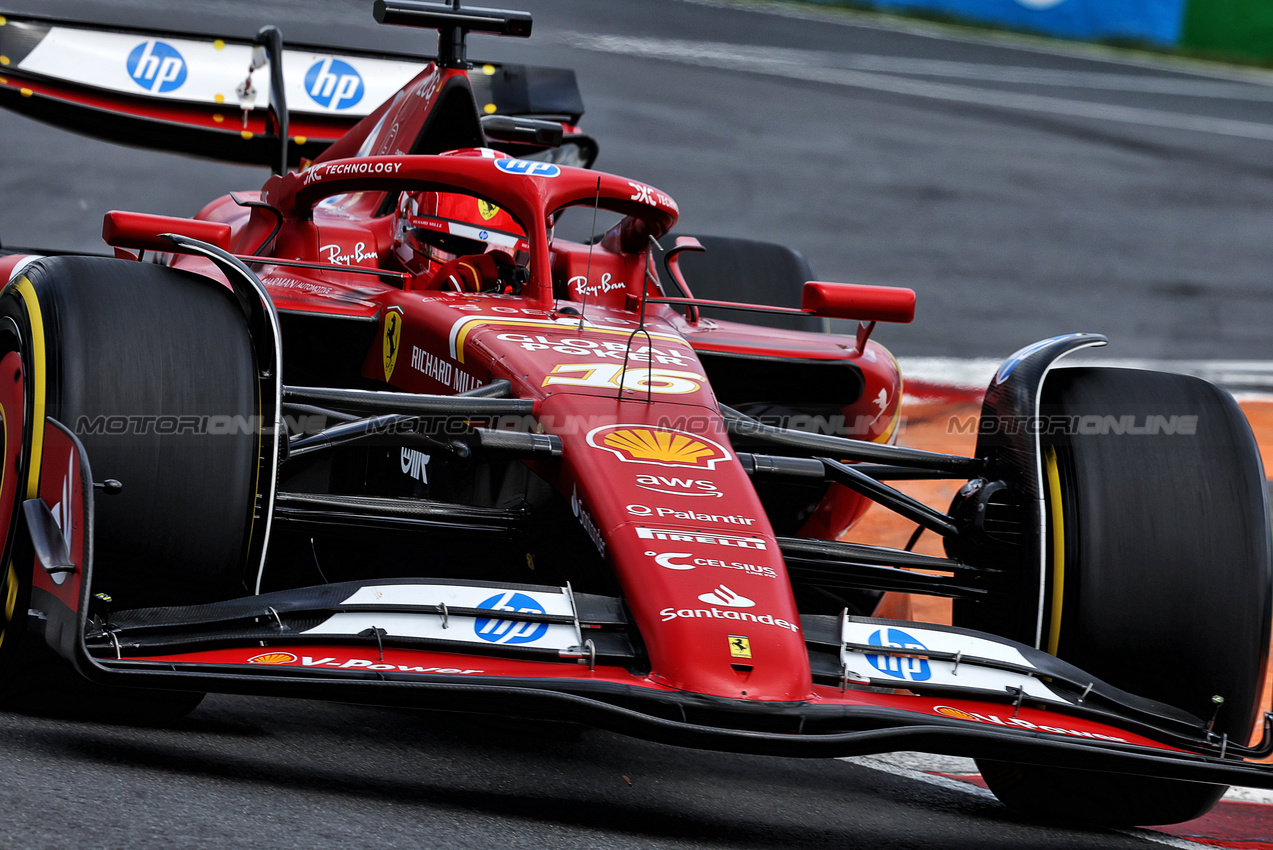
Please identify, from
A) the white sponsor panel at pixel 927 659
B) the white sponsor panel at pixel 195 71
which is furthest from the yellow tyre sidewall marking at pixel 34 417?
the white sponsor panel at pixel 195 71

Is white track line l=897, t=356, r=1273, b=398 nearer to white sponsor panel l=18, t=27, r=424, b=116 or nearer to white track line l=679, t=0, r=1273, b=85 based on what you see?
white sponsor panel l=18, t=27, r=424, b=116

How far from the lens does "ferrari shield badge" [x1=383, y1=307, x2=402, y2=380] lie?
4.16 metres

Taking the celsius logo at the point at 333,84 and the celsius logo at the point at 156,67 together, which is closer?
the celsius logo at the point at 156,67

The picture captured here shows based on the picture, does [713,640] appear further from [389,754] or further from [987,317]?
[987,317]

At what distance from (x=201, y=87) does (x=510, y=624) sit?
4.35 m

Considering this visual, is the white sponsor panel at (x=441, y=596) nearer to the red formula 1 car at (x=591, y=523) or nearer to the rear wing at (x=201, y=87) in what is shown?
the red formula 1 car at (x=591, y=523)

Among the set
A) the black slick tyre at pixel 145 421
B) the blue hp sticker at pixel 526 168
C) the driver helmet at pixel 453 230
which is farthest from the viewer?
the driver helmet at pixel 453 230

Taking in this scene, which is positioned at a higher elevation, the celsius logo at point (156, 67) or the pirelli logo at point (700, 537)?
the celsius logo at point (156, 67)

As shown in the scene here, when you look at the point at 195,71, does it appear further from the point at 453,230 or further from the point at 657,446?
the point at 657,446

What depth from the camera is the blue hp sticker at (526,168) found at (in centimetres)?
439

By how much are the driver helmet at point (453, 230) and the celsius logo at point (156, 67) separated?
2.13 meters

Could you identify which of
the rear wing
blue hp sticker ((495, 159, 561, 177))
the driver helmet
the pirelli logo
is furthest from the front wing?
the rear wing

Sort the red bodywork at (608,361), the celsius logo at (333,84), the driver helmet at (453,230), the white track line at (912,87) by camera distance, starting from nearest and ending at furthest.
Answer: the red bodywork at (608,361) → the driver helmet at (453,230) → the celsius logo at (333,84) → the white track line at (912,87)

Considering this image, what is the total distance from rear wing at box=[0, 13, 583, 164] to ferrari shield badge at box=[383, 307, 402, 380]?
8.00 feet
